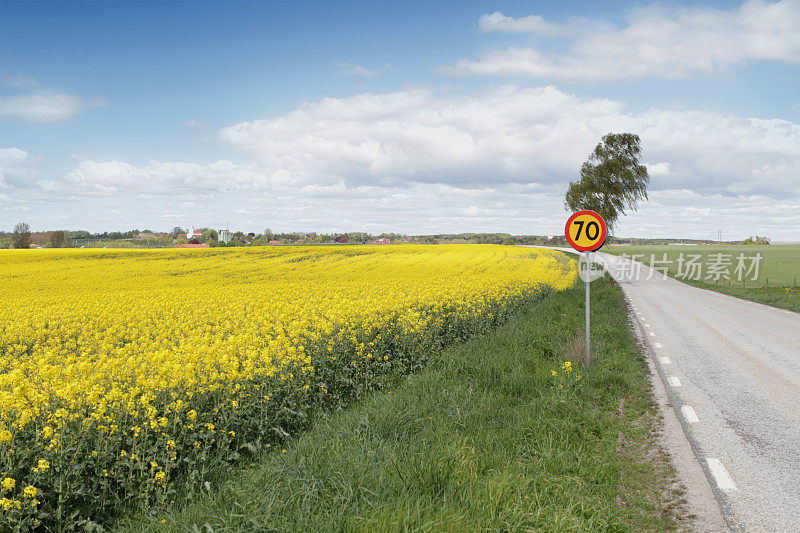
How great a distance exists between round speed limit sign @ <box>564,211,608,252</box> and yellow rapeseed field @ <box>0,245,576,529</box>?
354cm

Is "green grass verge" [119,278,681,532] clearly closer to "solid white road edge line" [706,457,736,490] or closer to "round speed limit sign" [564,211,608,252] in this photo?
"solid white road edge line" [706,457,736,490]

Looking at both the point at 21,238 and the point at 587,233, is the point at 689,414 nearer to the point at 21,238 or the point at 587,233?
the point at 587,233

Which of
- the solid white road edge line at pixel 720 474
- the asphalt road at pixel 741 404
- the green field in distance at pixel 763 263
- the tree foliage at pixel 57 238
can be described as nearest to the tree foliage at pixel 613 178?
the green field in distance at pixel 763 263

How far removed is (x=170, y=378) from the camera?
5.68 metres

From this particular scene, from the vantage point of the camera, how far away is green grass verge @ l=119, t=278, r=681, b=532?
132 inches

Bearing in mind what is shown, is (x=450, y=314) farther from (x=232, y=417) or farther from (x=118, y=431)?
(x=118, y=431)

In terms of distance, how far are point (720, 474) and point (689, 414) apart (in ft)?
6.29

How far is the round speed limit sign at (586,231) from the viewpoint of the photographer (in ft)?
27.0

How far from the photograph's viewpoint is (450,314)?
11656 millimetres

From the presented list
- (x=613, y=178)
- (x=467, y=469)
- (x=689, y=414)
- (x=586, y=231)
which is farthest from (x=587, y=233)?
(x=613, y=178)

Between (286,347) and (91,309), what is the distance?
9236 millimetres

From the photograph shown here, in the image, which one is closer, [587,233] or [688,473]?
[688,473]

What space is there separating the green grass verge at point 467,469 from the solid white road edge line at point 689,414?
45 centimetres

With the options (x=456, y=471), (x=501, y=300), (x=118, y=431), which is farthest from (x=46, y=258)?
(x=456, y=471)
